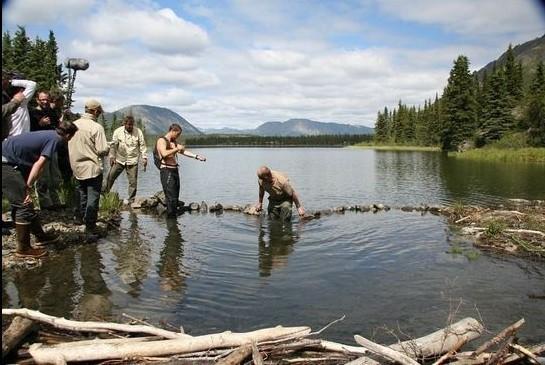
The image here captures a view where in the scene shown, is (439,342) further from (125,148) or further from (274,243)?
(125,148)

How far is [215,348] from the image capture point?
4438mm

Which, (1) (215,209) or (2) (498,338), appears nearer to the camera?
(2) (498,338)

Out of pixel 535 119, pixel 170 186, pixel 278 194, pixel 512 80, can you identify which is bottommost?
pixel 278 194

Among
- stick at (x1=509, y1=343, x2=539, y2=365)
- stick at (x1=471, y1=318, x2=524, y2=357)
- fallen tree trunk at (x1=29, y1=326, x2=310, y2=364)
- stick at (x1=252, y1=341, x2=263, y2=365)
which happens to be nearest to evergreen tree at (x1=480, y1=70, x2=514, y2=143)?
stick at (x1=471, y1=318, x2=524, y2=357)

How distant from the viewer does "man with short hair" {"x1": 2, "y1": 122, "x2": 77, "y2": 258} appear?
757 centimetres

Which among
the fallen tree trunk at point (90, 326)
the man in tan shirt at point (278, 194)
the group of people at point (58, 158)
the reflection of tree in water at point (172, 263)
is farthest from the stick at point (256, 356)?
the man in tan shirt at point (278, 194)

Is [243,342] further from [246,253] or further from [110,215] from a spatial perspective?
[110,215]

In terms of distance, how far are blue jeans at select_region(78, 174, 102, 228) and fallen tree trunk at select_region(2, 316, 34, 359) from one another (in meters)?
5.16

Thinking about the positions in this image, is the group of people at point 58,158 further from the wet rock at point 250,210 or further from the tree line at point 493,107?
the tree line at point 493,107

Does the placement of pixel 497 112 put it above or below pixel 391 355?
above

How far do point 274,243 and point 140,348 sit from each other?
6827mm

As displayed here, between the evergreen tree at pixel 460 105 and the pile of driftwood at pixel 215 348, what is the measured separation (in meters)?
76.5

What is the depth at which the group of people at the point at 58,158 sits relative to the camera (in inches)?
300

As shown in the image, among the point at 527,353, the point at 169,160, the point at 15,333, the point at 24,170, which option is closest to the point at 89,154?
the point at 24,170
